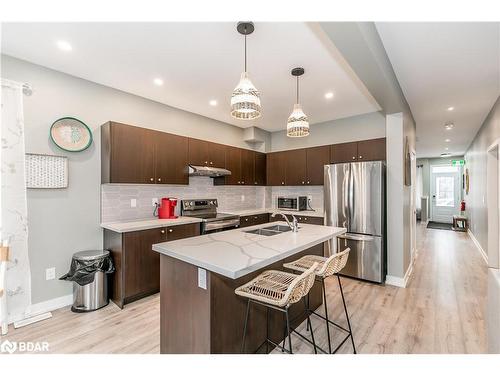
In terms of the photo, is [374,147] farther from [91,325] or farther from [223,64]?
[91,325]

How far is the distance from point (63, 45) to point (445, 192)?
1209 centimetres

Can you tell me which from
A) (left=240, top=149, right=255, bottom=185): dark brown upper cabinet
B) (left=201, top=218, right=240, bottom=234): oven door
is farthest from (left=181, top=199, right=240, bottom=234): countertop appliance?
(left=240, top=149, right=255, bottom=185): dark brown upper cabinet

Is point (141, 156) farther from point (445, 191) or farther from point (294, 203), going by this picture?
point (445, 191)

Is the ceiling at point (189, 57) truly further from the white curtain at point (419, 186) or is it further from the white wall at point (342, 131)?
the white curtain at point (419, 186)

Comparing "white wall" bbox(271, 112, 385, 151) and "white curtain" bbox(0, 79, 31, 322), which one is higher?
"white wall" bbox(271, 112, 385, 151)

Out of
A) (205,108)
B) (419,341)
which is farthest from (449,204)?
(205,108)

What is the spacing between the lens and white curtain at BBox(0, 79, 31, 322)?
2293 mm

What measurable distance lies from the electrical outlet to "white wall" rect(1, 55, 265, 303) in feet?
0.10

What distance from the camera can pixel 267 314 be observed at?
196cm

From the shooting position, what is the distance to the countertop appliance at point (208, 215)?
357 cm

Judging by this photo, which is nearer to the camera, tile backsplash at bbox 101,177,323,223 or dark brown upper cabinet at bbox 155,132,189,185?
tile backsplash at bbox 101,177,323,223

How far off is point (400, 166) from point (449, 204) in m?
8.40

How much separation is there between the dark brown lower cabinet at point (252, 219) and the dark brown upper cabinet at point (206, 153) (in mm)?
995

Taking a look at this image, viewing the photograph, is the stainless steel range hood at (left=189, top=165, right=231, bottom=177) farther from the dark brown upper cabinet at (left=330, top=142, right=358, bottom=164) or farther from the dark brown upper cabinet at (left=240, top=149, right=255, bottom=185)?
the dark brown upper cabinet at (left=330, top=142, right=358, bottom=164)
